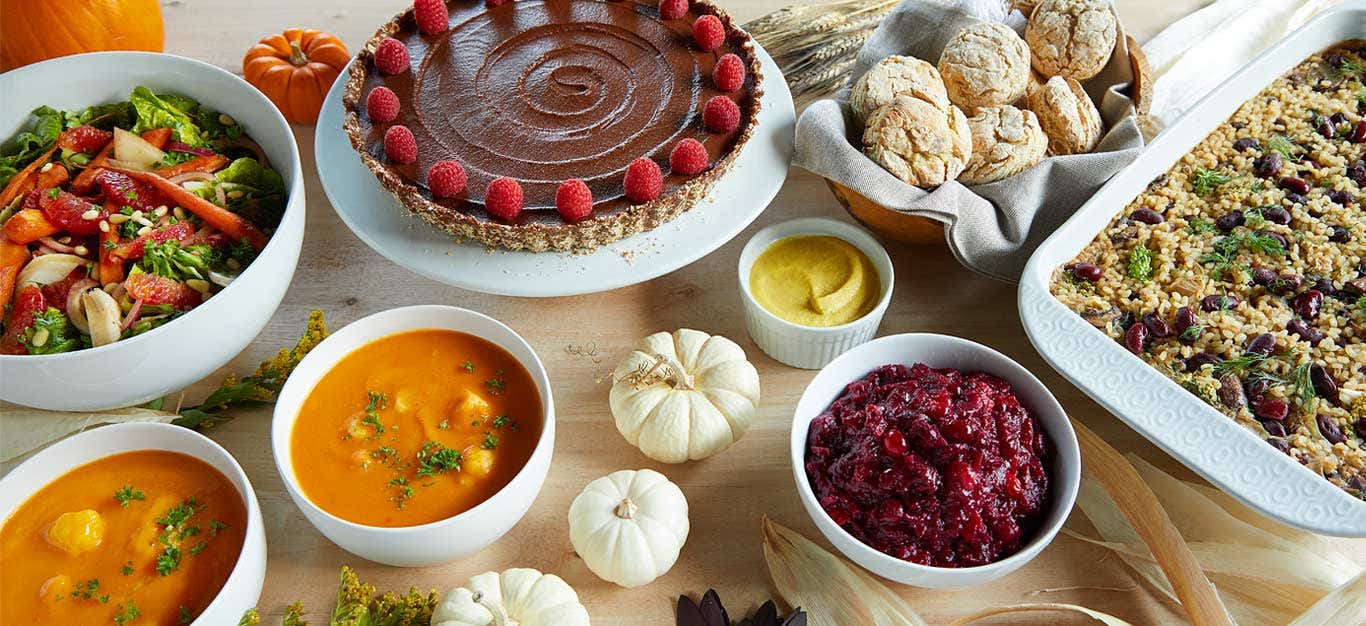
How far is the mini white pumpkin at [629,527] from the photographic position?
216 cm

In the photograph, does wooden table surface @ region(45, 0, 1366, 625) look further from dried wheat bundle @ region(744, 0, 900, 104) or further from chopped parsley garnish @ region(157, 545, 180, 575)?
dried wheat bundle @ region(744, 0, 900, 104)

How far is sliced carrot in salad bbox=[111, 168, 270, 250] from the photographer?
256 cm

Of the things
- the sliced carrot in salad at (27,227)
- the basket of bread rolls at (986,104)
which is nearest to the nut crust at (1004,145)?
the basket of bread rolls at (986,104)

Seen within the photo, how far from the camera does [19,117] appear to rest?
280 centimetres

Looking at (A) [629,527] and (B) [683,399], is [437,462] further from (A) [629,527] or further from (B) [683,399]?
(B) [683,399]

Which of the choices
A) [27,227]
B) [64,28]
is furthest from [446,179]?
[64,28]

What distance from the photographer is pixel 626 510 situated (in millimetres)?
2170

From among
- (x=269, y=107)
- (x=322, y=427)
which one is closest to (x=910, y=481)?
(x=322, y=427)

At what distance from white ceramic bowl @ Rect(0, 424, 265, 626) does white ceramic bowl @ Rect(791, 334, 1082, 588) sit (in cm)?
115

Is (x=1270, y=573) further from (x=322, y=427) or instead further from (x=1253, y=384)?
(x=322, y=427)

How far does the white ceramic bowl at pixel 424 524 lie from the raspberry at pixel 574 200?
33 centimetres

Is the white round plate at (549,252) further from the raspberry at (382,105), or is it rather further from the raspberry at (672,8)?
the raspberry at (672,8)

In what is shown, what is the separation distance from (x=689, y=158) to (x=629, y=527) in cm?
97

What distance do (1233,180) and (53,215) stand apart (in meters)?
3.13
